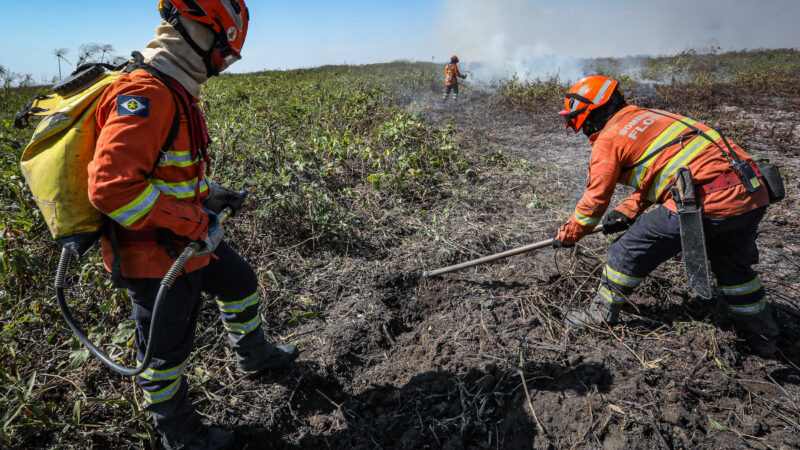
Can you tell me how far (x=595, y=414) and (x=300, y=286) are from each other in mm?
2370

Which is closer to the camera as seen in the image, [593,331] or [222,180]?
[593,331]

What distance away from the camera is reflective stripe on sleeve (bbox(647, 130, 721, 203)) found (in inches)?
92.3

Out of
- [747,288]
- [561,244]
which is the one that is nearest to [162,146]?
[561,244]

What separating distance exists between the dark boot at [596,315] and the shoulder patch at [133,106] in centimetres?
288

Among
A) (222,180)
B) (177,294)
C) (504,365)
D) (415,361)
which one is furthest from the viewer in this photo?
(222,180)

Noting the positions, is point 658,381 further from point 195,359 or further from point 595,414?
point 195,359

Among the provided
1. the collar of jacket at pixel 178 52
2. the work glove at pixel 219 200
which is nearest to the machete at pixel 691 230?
the work glove at pixel 219 200

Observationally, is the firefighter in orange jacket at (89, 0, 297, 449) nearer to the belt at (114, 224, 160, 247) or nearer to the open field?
the belt at (114, 224, 160, 247)

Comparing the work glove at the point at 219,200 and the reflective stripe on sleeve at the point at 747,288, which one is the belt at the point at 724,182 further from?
the work glove at the point at 219,200

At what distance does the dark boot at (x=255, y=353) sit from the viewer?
8.15 feet

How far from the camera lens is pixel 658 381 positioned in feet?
7.64

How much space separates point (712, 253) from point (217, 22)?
128 inches

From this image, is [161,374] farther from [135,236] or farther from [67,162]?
[67,162]

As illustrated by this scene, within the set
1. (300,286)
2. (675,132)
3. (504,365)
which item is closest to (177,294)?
(300,286)
